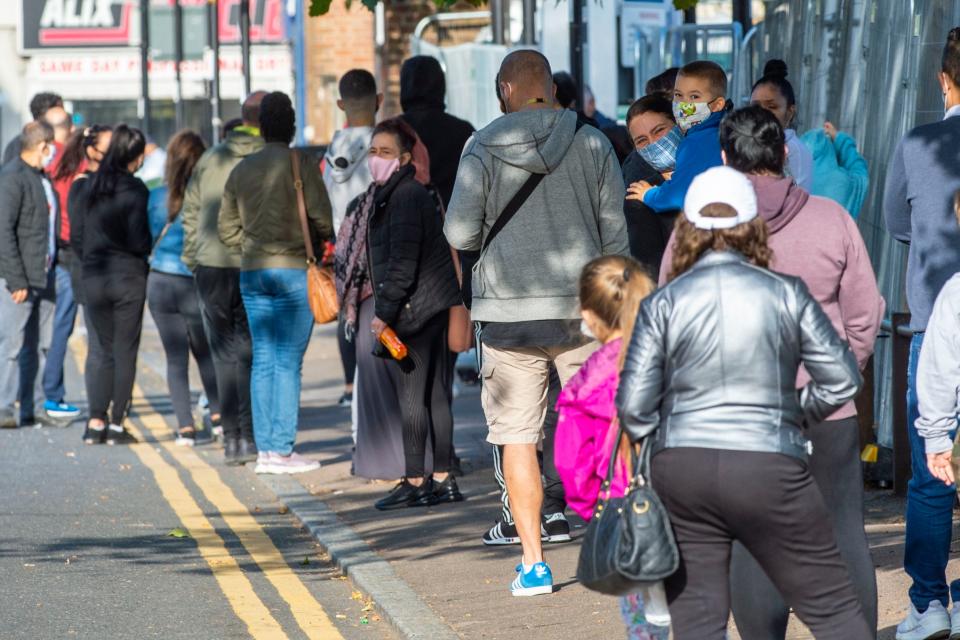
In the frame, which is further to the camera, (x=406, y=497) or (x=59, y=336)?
(x=59, y=336)

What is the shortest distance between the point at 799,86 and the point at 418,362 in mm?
3148

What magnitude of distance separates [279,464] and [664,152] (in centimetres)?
402

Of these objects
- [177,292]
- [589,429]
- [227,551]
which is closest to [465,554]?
[227,551]

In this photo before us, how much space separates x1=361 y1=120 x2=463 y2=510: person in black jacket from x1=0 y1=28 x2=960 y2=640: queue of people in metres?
0.01

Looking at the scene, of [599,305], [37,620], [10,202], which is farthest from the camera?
[10,202]

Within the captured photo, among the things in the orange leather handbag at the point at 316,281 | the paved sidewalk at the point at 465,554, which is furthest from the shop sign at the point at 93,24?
the orange leather handbag at the point at 316,281

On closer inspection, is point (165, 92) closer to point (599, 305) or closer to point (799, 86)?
point (799, 86)

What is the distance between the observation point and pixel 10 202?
39.1ft

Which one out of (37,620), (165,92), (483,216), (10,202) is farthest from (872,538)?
(165,92)

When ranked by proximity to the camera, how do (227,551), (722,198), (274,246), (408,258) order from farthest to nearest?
1. (274,246)
2. (408,258)
3. (227,551)
4. (722,198)

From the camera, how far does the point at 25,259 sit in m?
12.1

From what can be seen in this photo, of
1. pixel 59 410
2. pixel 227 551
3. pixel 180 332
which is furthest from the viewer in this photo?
pixel 59 410

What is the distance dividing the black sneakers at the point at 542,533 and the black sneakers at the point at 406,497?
112cm

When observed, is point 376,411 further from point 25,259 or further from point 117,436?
point 25,259
